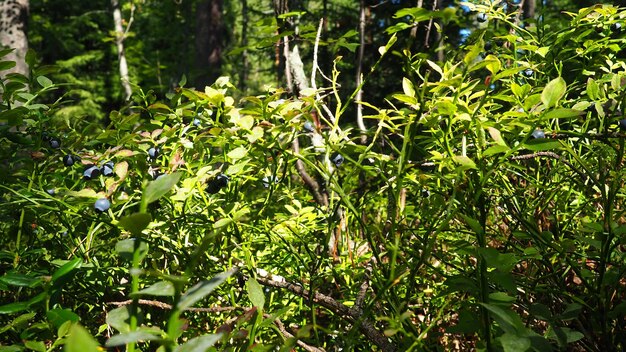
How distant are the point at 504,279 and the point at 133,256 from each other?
454 millimetres

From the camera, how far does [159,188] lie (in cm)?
50

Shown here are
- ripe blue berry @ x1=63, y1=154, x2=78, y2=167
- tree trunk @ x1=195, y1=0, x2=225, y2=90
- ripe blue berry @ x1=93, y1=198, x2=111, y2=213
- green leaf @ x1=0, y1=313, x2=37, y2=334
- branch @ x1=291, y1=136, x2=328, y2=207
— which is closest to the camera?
green leaf @ x1=0, y1=313, x2=37, y2=334

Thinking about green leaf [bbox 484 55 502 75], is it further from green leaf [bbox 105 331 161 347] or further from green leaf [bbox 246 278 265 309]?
green leaf [bbox 105 331 161 347]

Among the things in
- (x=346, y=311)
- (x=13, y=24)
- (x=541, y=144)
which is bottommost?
(x=13, y=24)

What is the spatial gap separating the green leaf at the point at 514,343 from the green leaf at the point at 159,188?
14.3 inches

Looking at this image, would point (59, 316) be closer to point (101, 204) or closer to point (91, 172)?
point (101, 204)

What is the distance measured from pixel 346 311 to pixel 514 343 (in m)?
0.41

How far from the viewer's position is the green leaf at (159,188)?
49 cm

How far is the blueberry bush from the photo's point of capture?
0.73 m

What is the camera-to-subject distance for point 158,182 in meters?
0.50

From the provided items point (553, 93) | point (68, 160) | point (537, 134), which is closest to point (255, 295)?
point (553, 93)

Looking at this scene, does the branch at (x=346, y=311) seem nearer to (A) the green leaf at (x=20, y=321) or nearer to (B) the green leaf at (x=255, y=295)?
(B) the green leaf at (x=255, y=295)

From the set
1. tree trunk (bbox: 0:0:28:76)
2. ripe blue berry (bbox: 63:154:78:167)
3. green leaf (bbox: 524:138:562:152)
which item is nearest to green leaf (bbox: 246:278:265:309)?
green leaf (bbox: 524:138:562:152)

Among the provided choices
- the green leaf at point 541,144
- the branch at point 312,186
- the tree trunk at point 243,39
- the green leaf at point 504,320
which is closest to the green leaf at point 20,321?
the green leaf at point 504,320
